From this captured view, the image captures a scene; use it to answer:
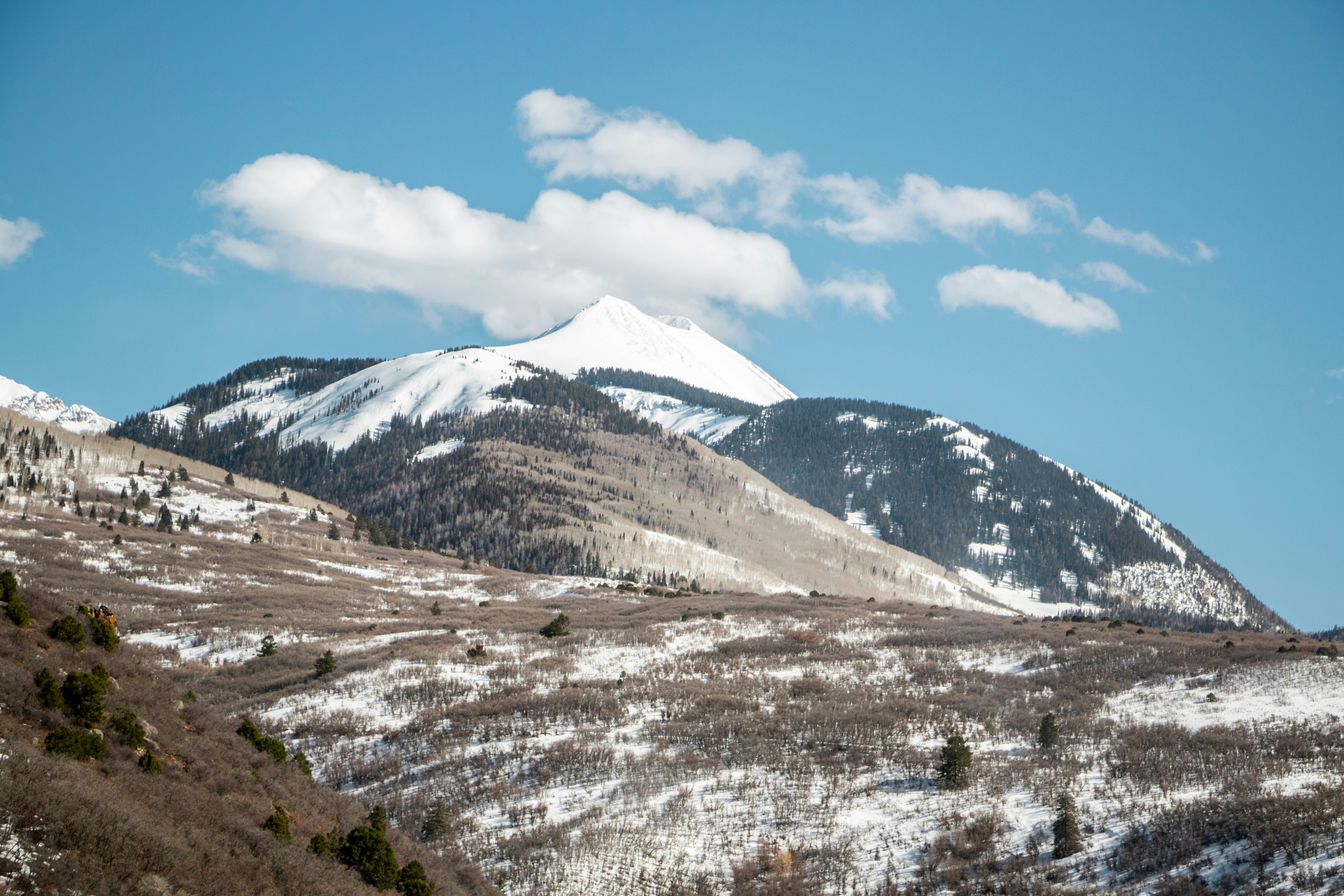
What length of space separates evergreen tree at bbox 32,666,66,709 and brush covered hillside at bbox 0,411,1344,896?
21cm

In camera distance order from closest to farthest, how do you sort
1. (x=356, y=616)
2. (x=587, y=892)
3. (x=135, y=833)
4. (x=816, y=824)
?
(x=135, y=833)
(x=587, y=892)
(x=816, y=824)
(x=356, y=616)

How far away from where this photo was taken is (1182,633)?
64.5m

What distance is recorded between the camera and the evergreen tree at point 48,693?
58.6 ft

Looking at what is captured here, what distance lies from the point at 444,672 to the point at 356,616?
90.7ft

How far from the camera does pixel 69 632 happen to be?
73.6 feet

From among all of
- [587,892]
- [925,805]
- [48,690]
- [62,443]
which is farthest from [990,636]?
[62,443]

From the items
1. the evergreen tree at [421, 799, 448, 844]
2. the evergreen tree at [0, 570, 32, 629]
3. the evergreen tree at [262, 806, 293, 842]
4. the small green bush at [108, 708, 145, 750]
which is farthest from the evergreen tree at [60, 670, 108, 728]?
the evergreen tree at [421, 799, 448, 844]

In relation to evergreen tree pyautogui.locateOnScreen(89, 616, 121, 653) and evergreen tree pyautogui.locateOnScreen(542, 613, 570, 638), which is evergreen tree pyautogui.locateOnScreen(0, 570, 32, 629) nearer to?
evergreen tree pyautogui.locateOnScreen(89, 616, 121, 653)

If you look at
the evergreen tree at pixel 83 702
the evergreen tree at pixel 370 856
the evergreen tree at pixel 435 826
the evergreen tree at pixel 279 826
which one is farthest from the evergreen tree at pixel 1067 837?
the evergreen tree at pixel 83 702

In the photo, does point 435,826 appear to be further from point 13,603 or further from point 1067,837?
point 1067,837

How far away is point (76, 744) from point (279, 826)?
176 inches

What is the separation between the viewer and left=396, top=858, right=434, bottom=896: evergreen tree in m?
20.7

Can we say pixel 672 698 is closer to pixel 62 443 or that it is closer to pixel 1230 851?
pixel 1230 851

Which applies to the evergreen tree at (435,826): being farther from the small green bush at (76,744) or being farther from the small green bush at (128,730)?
the small green bush at (76,744)
